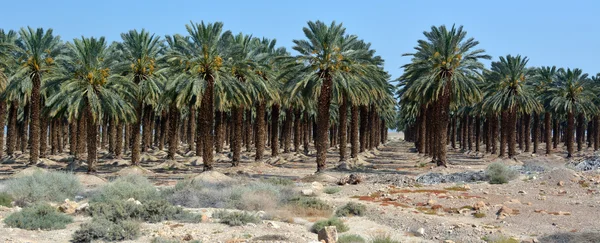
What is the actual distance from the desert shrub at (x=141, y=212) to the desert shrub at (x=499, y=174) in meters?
17.4

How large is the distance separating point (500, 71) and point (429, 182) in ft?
70.1

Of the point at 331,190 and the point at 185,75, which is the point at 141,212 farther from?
the point at 185,75

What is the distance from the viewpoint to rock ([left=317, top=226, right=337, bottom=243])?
14.8 metres

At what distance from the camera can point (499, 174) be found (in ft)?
97.0

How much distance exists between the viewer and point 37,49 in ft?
126

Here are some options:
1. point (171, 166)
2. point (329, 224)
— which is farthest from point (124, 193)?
point (171, 166)

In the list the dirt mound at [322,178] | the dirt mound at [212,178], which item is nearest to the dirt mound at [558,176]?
the dirt mound at [322,178]

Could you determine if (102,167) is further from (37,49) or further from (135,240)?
(135,240)

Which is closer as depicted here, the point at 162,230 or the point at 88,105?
the point at 162,230

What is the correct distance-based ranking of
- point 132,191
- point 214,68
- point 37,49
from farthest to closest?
point 37,49 → point 214,68 → point 132,191

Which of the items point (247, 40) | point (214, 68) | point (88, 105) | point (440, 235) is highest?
point (247, 40)

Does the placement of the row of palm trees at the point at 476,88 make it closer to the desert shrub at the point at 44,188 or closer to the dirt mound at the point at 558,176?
the dirt mound at the point at 558,176

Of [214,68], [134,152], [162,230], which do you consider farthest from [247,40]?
[162,230]

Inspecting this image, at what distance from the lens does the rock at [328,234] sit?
582 inches
